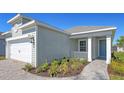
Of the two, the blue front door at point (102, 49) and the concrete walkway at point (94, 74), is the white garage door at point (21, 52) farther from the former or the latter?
the blue front door at point (102, 49)

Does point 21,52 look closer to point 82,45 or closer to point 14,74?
point 14,74

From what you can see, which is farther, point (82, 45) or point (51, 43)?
point (82, 45)

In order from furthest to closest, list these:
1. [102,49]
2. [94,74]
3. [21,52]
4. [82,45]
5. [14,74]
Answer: [82,45] < [102,49] < [21,52] < [14,74] < [94,74]

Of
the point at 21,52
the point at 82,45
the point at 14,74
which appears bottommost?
the point at 14,74

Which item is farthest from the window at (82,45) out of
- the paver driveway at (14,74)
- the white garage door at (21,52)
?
the paver driveway at (14,74)

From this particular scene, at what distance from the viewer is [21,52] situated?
11312 millimetres

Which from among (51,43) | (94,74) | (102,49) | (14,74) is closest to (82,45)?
(102,49)

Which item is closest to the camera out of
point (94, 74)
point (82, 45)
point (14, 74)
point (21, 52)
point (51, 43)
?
point (94, 74)

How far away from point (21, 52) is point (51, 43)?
339 centimetres

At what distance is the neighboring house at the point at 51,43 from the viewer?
873 centimetres

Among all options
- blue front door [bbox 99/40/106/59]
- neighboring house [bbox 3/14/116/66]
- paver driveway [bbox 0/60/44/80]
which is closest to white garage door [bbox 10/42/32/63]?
neighboring house [bbox 3/14/116/66]
